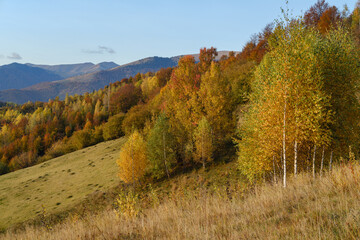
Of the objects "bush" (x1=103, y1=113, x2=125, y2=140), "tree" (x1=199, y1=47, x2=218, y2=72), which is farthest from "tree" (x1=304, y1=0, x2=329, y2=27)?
"bush" (x1=103, y1=113, x2=125, y2=140)

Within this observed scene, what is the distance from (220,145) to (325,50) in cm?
2351

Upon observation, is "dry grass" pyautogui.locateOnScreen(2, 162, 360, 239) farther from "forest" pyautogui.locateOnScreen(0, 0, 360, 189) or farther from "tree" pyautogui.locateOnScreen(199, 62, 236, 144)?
"tree" pyautogui.locateOnScreen(199, 62, 236, 144)

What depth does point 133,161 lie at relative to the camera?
3538 centimetres

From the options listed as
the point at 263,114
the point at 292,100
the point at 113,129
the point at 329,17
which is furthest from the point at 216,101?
the point at 329,17

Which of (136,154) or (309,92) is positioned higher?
(309,92)

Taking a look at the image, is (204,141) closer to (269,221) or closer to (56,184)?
(269,221)

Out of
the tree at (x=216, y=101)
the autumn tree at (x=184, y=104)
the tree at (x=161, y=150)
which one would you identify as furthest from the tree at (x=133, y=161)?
the tree at (x=216, y=101)

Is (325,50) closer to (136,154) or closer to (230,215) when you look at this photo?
(230,215)

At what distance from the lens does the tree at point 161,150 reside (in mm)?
36375

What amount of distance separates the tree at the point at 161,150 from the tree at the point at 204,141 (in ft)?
→ 16.9

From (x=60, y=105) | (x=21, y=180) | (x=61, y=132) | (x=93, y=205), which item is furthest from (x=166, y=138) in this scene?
(x=60, y=105)

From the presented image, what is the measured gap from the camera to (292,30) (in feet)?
55.6

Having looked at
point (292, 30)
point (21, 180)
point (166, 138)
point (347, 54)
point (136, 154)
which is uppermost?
point (292, 30)

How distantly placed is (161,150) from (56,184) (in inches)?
1023
